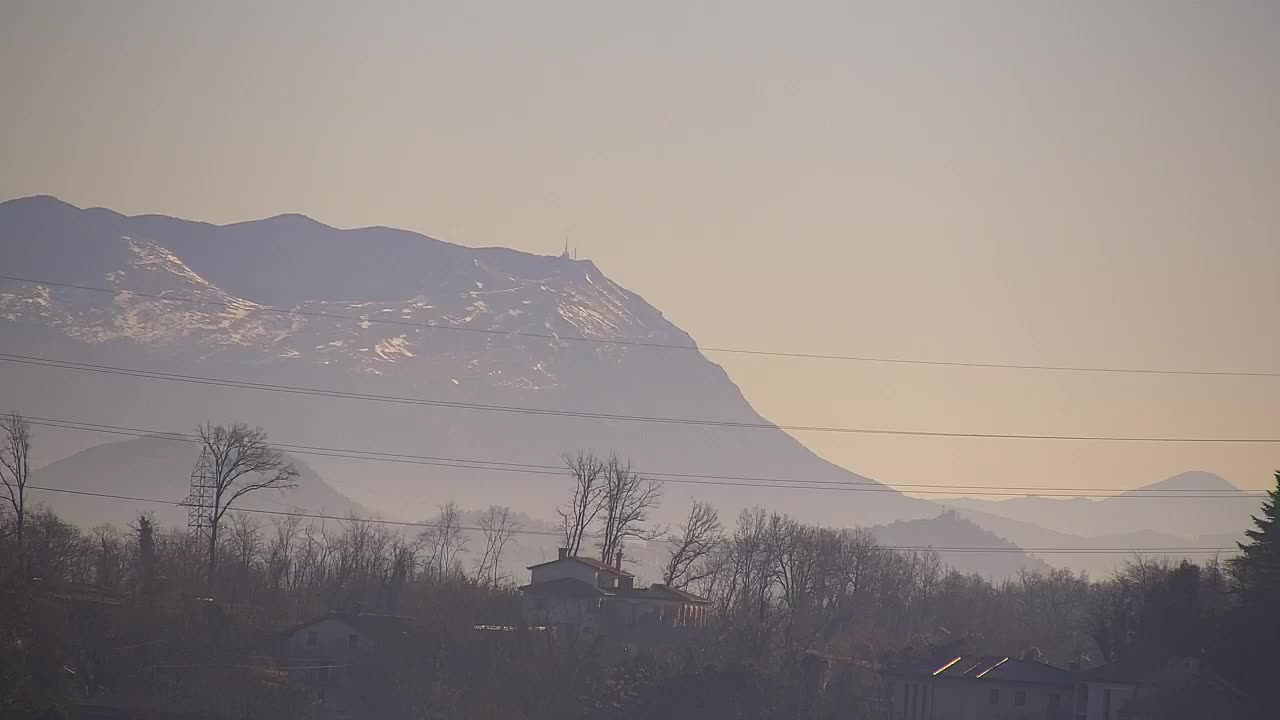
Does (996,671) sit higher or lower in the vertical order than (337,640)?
higher

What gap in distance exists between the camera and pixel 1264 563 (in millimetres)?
89500

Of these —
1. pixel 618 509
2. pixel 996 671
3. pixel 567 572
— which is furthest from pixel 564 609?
pixel 996 671

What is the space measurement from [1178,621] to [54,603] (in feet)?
227

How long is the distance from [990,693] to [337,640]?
43.8 meters

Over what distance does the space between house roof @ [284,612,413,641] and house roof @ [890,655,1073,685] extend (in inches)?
1326

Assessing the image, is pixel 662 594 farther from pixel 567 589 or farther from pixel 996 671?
pixel 996 671

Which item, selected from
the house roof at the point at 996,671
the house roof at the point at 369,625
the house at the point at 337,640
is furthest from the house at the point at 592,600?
the house roof at the point at 996,671

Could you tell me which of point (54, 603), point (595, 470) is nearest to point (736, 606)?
point (595, 470)

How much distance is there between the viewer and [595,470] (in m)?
158

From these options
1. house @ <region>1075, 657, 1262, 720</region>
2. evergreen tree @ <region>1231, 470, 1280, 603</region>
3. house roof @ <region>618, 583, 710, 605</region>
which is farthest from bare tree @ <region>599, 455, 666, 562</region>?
evergreen tree @ <region>1231, 470, 1280, 603</region>

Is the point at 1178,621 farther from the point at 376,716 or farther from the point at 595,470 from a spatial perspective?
the point at 595,470

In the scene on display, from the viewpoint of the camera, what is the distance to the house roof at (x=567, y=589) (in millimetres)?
122750

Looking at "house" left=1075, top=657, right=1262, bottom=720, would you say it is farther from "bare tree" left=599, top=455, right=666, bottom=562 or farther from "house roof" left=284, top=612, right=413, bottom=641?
"bare tree" left=599, top=455, right=666, bottom=562

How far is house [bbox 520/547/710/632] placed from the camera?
399ft
